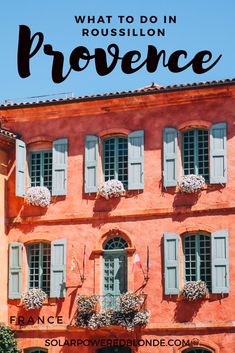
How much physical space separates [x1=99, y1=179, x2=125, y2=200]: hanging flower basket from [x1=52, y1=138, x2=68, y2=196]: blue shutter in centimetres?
150

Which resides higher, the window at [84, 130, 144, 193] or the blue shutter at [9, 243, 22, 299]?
the window at [84, 130, 144, 193]

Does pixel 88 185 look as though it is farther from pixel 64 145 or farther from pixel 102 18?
pixel 102 18

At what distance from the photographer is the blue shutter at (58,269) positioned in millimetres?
26733

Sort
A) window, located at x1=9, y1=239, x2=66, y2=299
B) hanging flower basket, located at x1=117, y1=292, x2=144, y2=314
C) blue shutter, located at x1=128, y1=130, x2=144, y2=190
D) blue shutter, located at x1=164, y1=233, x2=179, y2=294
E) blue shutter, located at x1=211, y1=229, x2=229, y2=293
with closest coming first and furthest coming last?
blue shutter, located at x1=211, y1=229, x2=229, y2=293, hanging flower basket, located at x1=117, y1=292, x2=144, y2=314, blue shutter, located at x1=164, y1=233, x2=179, y2=294, blue shutter, located at x1=128, y1=130, x2=144, y2=190, window, located at x1=9, y1=239, x2=66, y2=299

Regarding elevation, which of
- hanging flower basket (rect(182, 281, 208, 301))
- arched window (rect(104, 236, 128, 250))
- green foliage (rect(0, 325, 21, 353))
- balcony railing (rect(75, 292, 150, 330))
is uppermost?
arched window (rect(104, 236, 128, 250))

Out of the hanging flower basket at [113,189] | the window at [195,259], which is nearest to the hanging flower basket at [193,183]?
the window at [195,259]

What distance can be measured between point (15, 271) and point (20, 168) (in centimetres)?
333

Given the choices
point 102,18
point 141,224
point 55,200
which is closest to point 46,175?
point 55,200

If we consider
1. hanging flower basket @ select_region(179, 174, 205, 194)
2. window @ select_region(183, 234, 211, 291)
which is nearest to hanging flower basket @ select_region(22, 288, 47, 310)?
window @ select_region(183, 234, 211, 291)

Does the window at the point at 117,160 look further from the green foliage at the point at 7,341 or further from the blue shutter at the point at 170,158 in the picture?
the green foliage at the point at 7,341

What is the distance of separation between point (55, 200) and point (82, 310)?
375cm

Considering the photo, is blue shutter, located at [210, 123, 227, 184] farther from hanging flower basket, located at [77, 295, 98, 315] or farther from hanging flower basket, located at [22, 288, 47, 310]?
hanging flower basket, located at [22, 288, 47, 310]

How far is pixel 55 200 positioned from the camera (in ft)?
90.2

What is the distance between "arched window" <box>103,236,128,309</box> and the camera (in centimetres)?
2645
